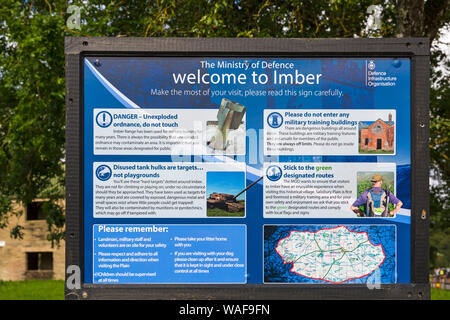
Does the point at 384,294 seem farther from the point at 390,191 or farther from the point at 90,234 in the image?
the point at 90,234

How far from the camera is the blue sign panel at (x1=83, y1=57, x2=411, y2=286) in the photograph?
309 cm

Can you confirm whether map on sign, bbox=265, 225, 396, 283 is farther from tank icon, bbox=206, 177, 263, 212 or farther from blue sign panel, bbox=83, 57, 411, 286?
Answer: tank icon, bbox=206, 177, 263, 212

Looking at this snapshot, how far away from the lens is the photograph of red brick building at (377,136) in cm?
311

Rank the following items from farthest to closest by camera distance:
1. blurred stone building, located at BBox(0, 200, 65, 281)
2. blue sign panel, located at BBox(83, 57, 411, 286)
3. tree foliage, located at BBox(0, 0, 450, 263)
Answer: blurred stone building, located at BBox(0, 200, 65, 281) < tree foliage, located at BBox(0, 0, 450, 263) < blue sign panel, located at BBox(83, 57, 411, 286)

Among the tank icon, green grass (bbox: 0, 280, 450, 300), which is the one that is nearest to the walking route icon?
the tank icon

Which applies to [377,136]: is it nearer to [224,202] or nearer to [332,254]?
[332,254]

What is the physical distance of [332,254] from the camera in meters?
3.11

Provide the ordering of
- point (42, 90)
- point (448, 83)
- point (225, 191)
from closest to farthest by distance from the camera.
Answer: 1. point (225, 191)
2. point (42, 90)
3. point (448, 83)

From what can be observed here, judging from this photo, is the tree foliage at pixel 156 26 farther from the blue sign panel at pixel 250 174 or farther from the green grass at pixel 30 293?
the green grass at pixel 30 293

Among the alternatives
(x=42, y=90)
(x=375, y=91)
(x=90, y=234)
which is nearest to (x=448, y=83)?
(x=42, y=90)

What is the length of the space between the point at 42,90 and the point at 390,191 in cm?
806

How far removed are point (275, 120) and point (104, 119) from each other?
0.95 m

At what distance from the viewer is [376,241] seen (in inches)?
122
